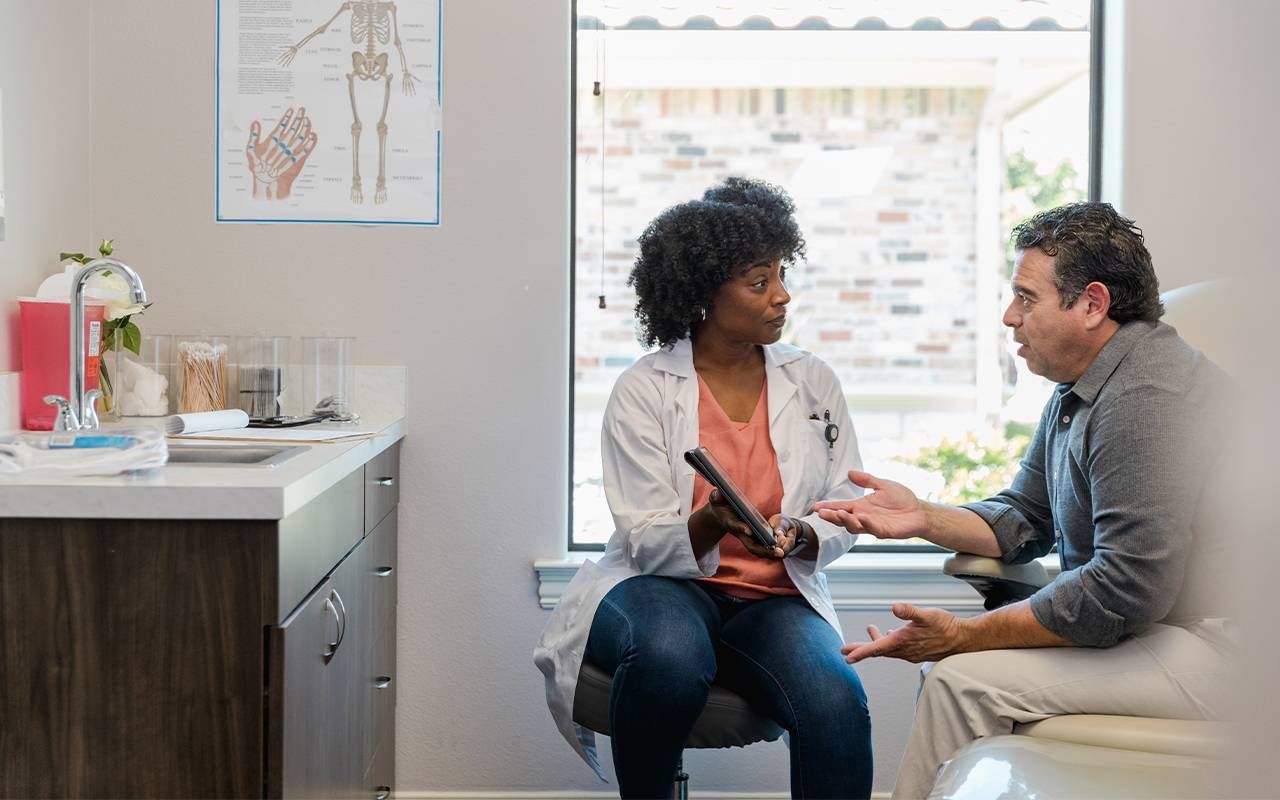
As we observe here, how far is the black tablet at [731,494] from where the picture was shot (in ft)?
6.21

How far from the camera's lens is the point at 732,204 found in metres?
2.32

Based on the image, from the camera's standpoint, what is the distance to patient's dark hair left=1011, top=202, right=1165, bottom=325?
177 cm

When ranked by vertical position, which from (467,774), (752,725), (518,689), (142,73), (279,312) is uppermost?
(142,73)

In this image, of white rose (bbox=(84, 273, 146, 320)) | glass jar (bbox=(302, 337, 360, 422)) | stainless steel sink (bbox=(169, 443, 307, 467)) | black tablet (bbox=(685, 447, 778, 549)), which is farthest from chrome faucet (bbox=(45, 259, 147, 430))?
black tablet (bbox=(685, 447, 778, 549))

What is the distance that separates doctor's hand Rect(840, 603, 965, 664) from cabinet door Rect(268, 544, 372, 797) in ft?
2.70

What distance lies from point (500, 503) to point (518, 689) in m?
0.44

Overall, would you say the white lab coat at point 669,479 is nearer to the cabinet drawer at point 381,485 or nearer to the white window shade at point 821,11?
the cabinet drawer at point 381,485

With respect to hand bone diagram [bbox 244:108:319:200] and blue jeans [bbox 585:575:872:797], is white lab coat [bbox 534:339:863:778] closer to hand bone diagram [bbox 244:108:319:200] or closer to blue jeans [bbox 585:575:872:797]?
blue jeans [bbox 585:575:872:797]

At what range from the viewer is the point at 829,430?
7.36ft

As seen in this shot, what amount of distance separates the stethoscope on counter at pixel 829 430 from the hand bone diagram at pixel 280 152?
131cm

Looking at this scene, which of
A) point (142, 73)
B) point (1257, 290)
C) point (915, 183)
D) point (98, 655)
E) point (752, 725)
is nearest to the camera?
point (1257, 290)

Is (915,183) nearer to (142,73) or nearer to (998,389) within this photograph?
(998,389)

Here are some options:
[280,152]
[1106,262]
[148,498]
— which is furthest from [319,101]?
[1106,262]

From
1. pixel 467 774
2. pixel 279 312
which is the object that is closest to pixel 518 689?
pixel 467 774
